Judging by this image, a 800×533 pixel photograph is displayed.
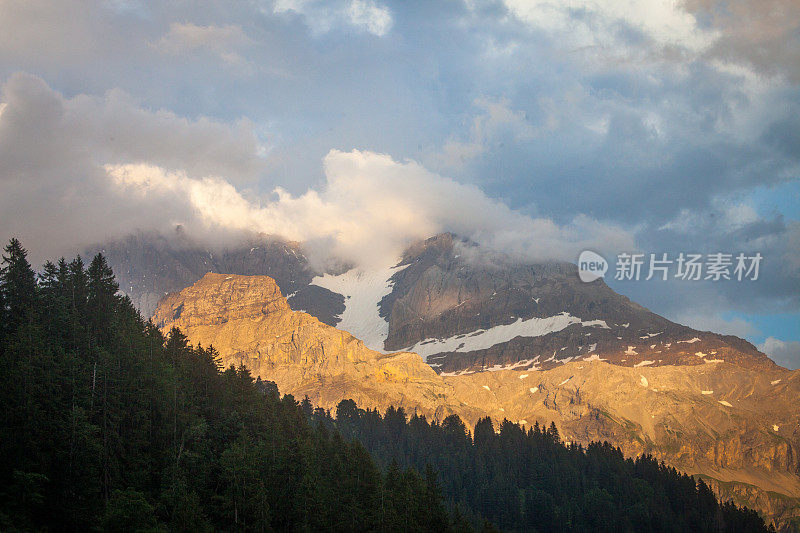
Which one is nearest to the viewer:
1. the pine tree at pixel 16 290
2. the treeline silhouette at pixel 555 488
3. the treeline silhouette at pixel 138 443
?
the treeline silhouette at pixel 138 443

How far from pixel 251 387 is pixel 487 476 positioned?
78.9m

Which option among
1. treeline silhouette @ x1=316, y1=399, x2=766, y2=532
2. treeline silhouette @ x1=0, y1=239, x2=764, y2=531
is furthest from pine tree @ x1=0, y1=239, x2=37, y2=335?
Result: treeline silhouette @ x1=316, y1=399, x2=766, y2=532

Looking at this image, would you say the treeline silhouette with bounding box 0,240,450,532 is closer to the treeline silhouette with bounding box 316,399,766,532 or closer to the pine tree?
the pine tree

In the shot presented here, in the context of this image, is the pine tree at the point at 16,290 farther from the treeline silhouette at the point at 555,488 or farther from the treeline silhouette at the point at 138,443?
the treeline silhouette at the point at 555,488

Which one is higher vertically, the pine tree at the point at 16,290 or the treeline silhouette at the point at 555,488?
the pine tree at the point at 16,290

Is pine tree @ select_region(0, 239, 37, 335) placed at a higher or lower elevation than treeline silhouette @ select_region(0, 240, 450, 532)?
higher

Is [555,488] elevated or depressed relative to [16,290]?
depressed

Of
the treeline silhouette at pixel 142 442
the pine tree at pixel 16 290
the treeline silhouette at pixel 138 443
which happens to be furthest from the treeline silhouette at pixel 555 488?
the pine tree at pixel 16 290

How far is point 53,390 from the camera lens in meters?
78.5

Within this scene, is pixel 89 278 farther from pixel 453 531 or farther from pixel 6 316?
pixel 453 531

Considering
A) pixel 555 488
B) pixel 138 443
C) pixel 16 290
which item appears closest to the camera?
pixel 138 443

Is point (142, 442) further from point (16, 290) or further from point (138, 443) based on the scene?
point (16, 290)

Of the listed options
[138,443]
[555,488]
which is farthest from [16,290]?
[555,488]

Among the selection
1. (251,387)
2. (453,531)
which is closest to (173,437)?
(251,387)
